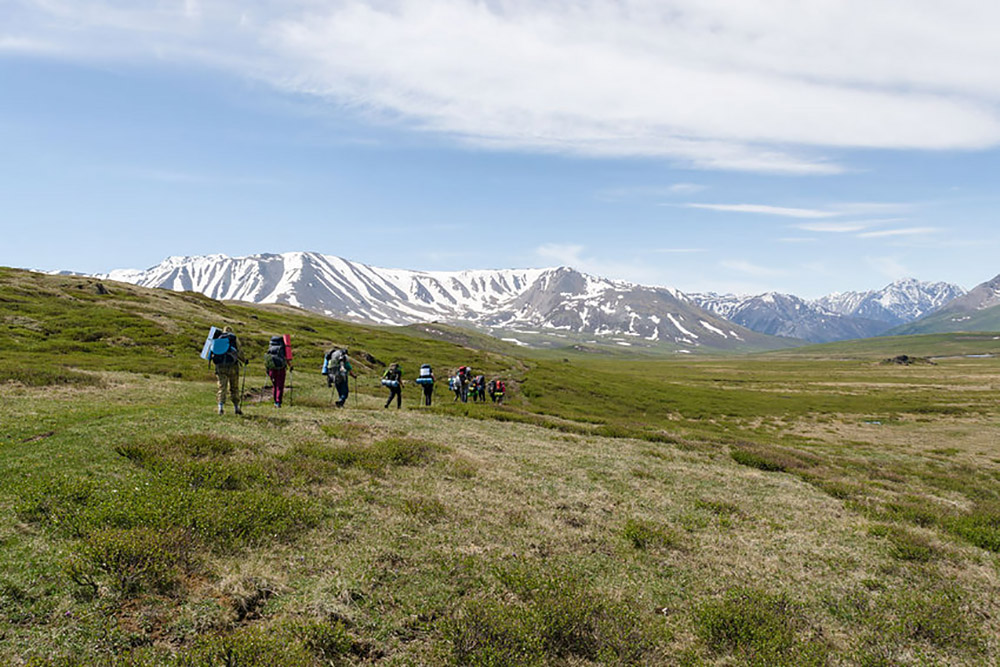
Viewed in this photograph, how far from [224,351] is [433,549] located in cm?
1487

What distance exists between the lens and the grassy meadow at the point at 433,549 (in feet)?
25.5

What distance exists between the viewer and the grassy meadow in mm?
7777

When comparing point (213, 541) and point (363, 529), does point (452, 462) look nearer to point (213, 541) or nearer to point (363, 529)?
point (363, 529)

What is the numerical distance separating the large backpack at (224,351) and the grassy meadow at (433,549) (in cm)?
232

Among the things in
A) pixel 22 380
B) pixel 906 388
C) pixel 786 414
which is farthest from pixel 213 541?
pixel 906 388

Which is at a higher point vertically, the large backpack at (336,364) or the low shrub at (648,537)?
the large backpack at (336,364)

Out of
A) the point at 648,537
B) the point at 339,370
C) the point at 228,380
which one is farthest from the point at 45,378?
the point at 648,537

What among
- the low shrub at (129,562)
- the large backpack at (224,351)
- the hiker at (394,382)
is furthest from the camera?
the hiker at (394,382)

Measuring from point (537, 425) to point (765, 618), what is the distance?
2546 cm

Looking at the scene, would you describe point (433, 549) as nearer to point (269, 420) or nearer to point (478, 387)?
point (269, 420)

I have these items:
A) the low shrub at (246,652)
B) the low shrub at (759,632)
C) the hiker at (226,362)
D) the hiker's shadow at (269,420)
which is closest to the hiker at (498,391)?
the hiker's shadow at (269,420)

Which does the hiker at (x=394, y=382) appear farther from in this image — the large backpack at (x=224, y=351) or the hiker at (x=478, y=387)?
the hiker at (x=478, y=387)

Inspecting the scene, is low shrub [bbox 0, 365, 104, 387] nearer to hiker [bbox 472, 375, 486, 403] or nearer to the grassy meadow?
the grassy meadow

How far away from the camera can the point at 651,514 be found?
15531 mm
